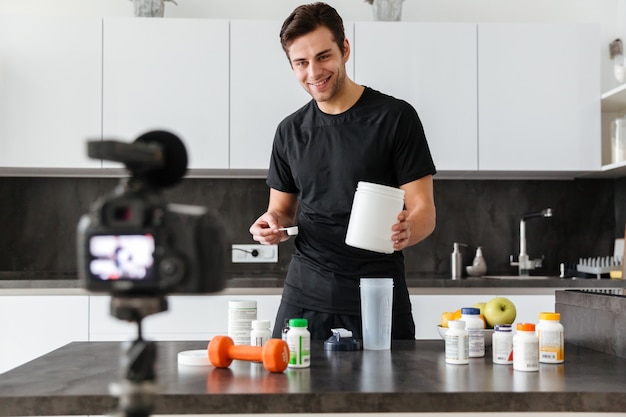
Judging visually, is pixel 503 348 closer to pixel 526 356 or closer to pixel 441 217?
pixel 526 356

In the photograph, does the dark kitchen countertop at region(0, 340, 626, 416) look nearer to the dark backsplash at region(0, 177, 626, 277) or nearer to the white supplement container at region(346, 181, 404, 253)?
the white supplement container at region(346, 181, 404, 253)

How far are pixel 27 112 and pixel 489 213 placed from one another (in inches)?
91.2

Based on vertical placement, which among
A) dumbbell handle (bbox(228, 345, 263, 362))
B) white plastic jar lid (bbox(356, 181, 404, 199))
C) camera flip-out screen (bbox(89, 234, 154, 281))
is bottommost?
dumbbell handle (bbox(228, 345, 263, 362))

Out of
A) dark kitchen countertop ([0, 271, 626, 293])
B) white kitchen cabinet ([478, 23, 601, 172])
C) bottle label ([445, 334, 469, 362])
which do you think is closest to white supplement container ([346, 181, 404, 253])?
bottle label ([445, 334, 469, 362])

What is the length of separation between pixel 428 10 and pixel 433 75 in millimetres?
546

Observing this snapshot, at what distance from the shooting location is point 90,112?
3551 millimetres

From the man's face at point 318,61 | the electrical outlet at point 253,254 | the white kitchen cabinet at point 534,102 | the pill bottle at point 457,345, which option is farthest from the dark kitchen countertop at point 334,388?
the electrical outlet at point 253,254

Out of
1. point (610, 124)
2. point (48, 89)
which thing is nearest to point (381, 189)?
point (48, 89)

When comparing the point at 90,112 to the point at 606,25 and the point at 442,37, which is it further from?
the point at 606,25

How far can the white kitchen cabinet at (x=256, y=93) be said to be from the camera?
358cm

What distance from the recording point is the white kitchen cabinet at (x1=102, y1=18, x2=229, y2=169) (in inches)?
140

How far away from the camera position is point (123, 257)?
0.74 metres

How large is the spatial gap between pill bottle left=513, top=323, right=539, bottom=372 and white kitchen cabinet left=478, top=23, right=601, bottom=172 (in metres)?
2.24

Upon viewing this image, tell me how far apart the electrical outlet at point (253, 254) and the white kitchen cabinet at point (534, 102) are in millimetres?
1128
